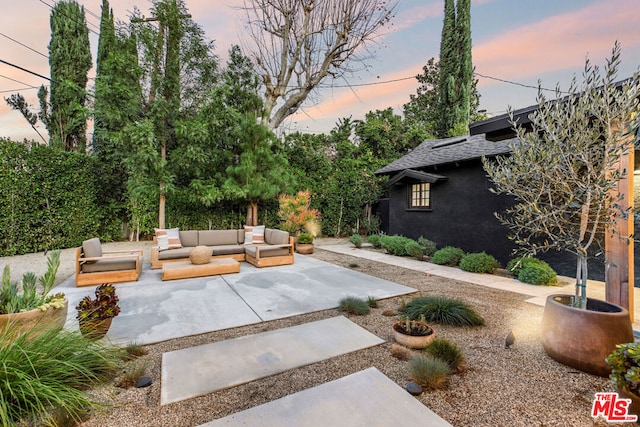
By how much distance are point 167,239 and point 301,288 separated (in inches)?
151

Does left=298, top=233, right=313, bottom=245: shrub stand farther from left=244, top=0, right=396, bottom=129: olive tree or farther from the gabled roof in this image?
left=244, top=0, right=396, bottom=129: olive tree

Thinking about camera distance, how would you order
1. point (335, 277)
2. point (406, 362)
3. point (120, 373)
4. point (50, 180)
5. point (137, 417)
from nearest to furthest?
1. point (137, 417)
2. point (120, 373)
3. point (406, 362)
4. point (335, 277)
5. point (50, 180)

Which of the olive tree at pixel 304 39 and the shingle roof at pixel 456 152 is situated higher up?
the olive tree at pixel 304 39

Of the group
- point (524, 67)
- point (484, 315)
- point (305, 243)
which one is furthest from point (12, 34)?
point (524, 67)

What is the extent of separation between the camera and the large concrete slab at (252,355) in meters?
2.16

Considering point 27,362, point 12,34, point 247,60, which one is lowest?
point 27,362

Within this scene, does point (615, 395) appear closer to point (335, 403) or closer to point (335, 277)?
point (335, 403)

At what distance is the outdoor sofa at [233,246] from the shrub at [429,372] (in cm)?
478

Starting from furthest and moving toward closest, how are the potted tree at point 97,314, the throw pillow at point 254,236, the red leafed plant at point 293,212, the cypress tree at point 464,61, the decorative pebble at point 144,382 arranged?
the cypress tree at point 464,61 < the red leafed plant at point 293,212 < the throw pillow at point 254,236 < the potted tree at point 97,314 < the decorative pebble at point 144,382

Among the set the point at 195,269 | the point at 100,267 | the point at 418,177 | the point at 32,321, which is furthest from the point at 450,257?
the point at 100,267

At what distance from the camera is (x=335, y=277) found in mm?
5641

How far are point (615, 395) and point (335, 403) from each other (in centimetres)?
194

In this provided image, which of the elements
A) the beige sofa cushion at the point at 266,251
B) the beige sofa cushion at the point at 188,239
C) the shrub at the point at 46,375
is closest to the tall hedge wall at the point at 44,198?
the beige sofa cushion at the point at 188,239

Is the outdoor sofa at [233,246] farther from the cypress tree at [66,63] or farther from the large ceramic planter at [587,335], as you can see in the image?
the cypress tree at [66,63]
